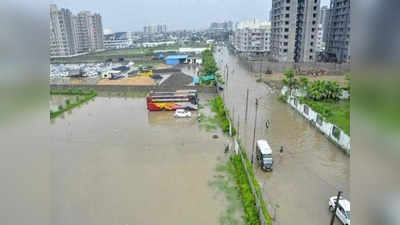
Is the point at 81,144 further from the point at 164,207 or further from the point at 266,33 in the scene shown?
the point at 266,33

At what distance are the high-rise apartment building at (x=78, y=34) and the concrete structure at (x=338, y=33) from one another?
26102 millimetres

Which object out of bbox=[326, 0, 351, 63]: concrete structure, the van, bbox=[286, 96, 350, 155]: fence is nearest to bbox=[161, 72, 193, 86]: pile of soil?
bbox=[286, 96, 350, 155]: fence

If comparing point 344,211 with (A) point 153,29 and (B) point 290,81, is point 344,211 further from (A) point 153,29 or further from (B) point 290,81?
(A) point 153,29

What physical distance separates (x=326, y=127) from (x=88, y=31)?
126ft

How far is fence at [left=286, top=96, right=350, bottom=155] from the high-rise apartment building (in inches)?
1067

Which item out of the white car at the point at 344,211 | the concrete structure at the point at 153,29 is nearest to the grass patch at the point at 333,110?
the white car at the point at 344,211

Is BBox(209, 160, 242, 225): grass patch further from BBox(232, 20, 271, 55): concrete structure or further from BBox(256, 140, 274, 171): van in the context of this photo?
BBox(232, 20, 271, 55): concrete structure

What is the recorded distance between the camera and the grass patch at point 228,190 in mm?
4801

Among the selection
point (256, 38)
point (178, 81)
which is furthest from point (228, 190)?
point (256, 38)

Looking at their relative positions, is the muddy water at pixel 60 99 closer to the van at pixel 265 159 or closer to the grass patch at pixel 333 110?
the van at pixel 265 159

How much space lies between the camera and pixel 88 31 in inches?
1516

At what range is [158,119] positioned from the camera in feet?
33.6
